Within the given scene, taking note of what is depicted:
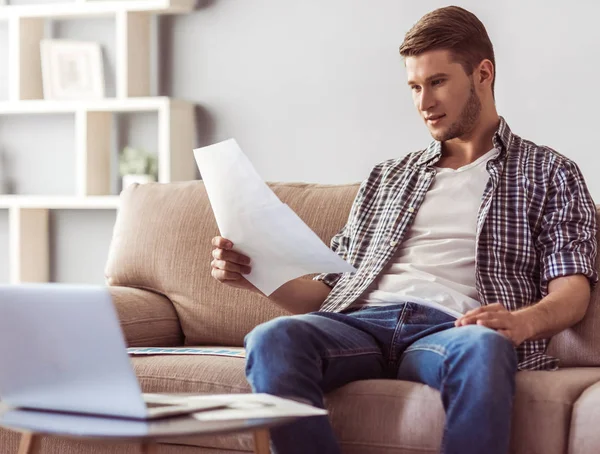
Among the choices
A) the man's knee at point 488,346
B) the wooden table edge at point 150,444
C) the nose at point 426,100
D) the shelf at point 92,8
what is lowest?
the wooden table edge at point 150,444

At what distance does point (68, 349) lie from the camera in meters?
1.25

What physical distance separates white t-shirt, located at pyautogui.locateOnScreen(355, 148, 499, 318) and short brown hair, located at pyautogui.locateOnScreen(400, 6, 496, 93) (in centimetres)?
22

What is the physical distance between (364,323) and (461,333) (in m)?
0.29

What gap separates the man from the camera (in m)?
1.66

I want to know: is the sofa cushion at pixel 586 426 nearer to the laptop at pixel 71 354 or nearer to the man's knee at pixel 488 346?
the man's knee at pixel 488 346

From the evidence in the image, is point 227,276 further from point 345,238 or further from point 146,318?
point 146,318

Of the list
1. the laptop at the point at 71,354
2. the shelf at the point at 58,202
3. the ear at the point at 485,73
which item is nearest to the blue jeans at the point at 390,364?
the laptop at the point at 71,354

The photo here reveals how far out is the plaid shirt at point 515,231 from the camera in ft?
6.28

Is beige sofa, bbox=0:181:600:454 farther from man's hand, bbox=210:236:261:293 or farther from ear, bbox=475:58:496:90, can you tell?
ear, bbox=475:58:496:90

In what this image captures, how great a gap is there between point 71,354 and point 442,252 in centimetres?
97

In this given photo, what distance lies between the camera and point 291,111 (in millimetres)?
3209

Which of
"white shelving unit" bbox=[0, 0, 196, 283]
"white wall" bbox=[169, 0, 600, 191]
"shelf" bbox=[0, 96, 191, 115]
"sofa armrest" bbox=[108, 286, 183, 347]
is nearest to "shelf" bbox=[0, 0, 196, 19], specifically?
"white shelving unit" bbox=[0, 0, 196, 283]

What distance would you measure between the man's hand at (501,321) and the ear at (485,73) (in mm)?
619

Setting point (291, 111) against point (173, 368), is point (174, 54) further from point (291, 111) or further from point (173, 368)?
point (173, 368)
